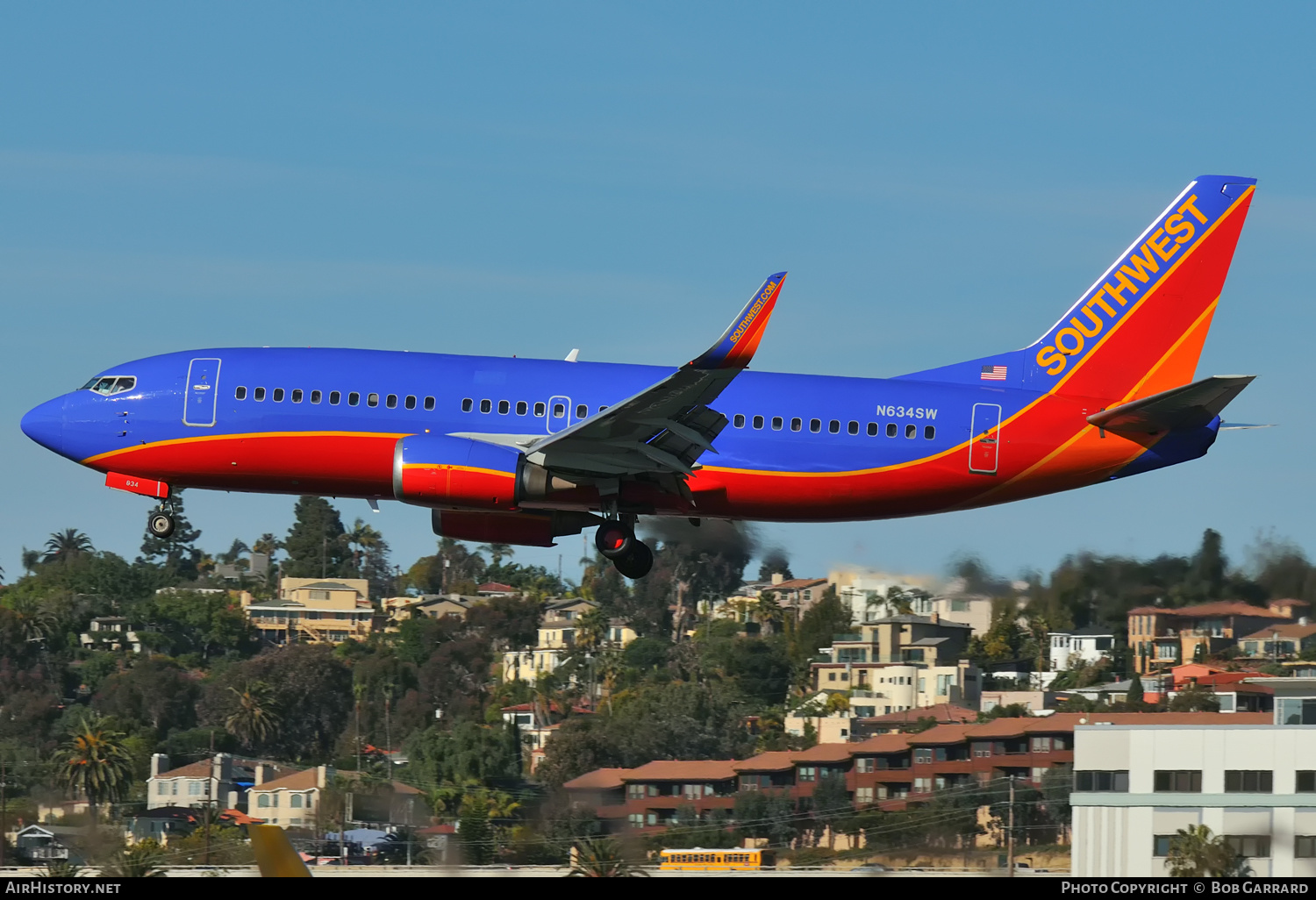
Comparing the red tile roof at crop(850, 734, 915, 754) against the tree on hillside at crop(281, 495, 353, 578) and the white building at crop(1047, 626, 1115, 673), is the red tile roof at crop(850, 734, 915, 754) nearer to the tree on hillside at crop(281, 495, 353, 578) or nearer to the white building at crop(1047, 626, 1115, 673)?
the white building at crop(1047, 626, 1115, 673)

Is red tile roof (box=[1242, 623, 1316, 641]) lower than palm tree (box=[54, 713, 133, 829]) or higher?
higher

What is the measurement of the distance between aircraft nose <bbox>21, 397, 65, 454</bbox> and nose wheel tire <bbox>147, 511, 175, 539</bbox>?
2.29 metres

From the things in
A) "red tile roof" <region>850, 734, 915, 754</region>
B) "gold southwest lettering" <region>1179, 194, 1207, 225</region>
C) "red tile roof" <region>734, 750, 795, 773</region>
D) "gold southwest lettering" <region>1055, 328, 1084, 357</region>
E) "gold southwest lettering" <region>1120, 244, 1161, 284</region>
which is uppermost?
"gold southwest lettering" <region>1179, 194, 1207, 225</region>

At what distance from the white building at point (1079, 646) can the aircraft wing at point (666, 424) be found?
2227 centimetres

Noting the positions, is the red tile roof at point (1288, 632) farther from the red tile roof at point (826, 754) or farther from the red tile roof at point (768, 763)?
the red tile roof at point (768, 763)

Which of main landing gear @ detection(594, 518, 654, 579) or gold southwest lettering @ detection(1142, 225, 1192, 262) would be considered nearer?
main landing gear @ detection(594, 518, 654, 579)

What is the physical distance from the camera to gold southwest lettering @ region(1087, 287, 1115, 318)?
36.4 meters

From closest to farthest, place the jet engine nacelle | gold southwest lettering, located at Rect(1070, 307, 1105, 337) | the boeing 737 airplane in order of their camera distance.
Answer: the jet engine nacelle → the boeing 737 airplane → gold southwest lettering, located at Rect(1070, 307, 1105, 337)

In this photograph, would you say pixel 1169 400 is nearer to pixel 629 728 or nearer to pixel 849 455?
pixel 849 455

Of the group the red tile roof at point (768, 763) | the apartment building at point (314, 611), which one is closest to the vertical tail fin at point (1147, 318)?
the red tile roof at point (768, 763)

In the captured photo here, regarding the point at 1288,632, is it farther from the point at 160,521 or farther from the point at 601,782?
the point at 160,521

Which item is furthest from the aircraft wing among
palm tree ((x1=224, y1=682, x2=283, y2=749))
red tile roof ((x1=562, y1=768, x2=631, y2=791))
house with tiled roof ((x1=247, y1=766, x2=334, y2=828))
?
palm tree ((x1=224, y1=682, x2=283, y2=749))

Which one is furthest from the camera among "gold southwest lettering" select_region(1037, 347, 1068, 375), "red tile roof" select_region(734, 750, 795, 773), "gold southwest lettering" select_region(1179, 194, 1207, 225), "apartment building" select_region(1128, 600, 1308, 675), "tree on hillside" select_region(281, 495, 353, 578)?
"tree on hillside" select_region(281, 495, 353, 578)

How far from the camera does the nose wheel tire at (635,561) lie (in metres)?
34.7
